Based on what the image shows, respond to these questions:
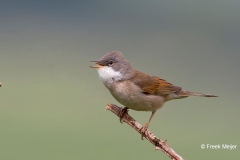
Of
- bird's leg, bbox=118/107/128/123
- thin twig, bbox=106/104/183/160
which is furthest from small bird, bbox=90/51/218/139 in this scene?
thin twig, bbox=106/104/183/160

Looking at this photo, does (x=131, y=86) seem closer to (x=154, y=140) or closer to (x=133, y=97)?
(x=133, y=97)

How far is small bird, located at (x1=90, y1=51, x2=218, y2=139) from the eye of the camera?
4.99 m

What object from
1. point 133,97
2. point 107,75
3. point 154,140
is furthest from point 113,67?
point 154,140

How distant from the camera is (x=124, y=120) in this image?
14.0 ft

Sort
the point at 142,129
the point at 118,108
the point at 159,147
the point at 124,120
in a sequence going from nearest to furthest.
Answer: the point at 159,147, the point at 142,129, the point at 124,120, the point at 118,108

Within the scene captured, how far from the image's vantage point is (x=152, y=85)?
559 centimetres

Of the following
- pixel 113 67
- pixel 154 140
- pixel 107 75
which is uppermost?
pixel 113 67

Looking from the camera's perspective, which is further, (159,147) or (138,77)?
(138,77)

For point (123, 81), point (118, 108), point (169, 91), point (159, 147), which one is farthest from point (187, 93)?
point (159, 147)

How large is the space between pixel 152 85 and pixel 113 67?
790 millimetres

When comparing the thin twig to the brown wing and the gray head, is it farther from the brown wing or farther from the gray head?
the brown wing

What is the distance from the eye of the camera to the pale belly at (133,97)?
4969mm

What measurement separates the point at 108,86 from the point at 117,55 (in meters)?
0.49

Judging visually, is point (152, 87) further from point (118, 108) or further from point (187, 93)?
point (118, 108)
